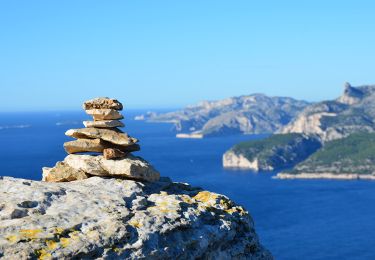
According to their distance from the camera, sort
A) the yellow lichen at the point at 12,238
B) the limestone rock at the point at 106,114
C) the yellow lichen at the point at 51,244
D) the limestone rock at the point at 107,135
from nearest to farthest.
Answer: the yellow lichen at the point at 12,238 → the yellow lichen at the point at 51,244 → the limestone rock at the point at 107,135 → the limestone rock at the point at 106,114

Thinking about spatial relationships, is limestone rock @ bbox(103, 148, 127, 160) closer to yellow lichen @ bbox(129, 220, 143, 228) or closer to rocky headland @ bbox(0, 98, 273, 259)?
rocky headland @ bbox(0, 98, 273, 259)

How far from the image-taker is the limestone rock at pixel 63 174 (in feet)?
50.8

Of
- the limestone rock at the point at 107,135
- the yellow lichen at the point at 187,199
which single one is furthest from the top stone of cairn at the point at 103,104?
the yellow lichen at the point at 187,199

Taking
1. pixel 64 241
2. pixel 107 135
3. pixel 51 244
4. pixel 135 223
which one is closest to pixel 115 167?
pixel 107 135

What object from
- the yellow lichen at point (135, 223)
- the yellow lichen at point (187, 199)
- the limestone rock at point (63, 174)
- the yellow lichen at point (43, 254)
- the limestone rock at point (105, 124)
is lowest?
the yellow lichen at point (43, 254)

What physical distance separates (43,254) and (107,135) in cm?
540

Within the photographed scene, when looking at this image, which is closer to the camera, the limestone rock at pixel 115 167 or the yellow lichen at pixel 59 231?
the yellow lichen at pixel 59 231

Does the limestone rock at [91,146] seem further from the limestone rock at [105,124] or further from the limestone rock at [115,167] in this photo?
the limestone rock at [105,124]

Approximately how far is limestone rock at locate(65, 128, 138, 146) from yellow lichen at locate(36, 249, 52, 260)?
5153mm

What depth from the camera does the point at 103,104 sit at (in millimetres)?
16344

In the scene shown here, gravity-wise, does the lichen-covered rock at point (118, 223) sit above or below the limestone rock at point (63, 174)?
below

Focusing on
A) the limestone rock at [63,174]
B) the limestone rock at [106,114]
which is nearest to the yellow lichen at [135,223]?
the limestone rock at [63,174]

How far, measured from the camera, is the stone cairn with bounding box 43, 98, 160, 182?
15.3 meters

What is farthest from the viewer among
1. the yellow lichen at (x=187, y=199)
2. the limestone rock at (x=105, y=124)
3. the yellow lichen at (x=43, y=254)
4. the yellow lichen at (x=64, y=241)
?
the limestone rock at (x=105, y=124)
